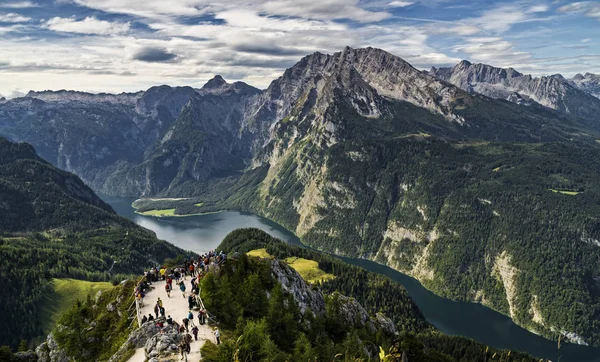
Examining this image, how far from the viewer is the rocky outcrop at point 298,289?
267ft

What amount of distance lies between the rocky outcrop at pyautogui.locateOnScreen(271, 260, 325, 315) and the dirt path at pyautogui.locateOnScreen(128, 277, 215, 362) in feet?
53.9

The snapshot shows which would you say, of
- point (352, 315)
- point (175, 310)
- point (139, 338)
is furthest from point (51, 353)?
point (352, 315)

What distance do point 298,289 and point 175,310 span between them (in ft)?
90.6

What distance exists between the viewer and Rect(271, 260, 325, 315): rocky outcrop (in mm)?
81250

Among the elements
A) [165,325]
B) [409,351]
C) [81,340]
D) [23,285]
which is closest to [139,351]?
[165,325]

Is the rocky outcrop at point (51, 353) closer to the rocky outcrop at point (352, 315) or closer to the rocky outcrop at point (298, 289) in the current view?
the rocky outcrop at point (298, 289)

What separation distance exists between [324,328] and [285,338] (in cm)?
1610

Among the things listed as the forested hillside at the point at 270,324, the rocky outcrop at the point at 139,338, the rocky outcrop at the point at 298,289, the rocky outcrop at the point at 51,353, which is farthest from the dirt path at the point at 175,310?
the rocky outcrop at the point at 298,289

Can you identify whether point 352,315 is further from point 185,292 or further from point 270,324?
point 185,292

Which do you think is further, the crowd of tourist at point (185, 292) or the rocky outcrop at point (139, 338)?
the rocky outcrop at point (139, 338)

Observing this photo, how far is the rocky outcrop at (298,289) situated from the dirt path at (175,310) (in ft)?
53.9

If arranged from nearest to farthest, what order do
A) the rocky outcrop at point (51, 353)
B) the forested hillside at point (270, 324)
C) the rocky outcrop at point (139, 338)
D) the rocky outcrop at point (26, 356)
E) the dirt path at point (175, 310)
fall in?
the forested hillside at point (270, 324), the dirt path at point (175, 310), the rocky outcrop at point (139, 338), the rocky outcrop at point (51, 353), the rocky outcrop at point (26, 356)

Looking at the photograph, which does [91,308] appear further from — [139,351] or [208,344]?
[208,344]

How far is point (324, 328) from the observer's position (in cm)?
8075
